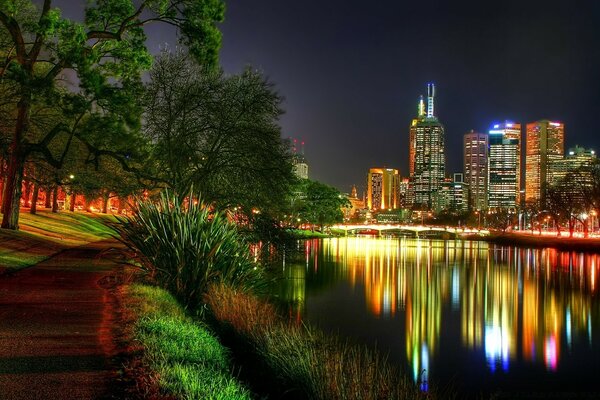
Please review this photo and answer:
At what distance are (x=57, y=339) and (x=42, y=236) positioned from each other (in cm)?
2894

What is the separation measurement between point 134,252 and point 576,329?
19.1 m

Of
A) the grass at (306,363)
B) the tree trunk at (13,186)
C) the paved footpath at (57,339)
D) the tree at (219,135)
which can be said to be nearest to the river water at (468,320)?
the grass at (306,363)

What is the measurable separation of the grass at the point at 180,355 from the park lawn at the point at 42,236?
6374mm

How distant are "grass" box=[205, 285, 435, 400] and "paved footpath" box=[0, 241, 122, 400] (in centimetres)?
264

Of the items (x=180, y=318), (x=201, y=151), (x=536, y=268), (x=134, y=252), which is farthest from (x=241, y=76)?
(x=536, y=268)

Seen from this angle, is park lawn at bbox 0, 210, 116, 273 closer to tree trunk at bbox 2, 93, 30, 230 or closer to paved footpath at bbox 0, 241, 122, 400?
tree trunk at bbox 2, 93, 30, 230

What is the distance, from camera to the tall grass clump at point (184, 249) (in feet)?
54.9

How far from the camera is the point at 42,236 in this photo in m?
36.6

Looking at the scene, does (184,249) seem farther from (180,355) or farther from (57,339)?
(180,355)

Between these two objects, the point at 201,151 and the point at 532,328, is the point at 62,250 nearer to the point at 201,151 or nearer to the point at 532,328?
the point at 201,151

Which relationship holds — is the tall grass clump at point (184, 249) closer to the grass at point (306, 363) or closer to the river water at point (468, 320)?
the grass at point (306, 363)

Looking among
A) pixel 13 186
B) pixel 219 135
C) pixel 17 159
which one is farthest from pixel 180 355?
pixel 13 186

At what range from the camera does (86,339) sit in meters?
10.0

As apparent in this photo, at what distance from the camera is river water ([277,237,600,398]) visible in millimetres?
18438
